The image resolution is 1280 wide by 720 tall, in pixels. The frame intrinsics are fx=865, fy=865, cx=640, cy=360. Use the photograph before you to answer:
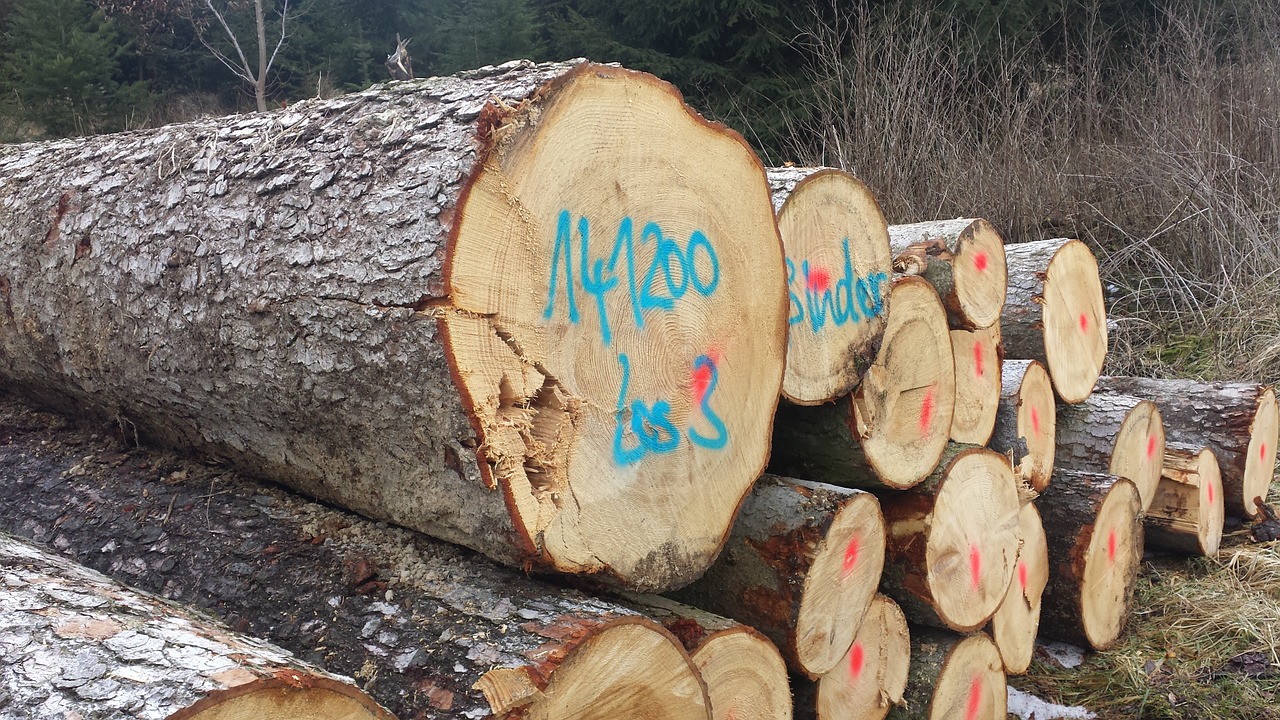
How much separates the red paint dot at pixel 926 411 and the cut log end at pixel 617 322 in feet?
2.31

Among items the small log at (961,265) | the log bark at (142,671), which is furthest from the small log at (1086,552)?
the log bark at (142,671)

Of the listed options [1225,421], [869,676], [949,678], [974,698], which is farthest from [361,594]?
[1225,421]

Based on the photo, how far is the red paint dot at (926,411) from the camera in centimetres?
223

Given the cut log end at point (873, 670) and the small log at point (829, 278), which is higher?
the small log at point (829, 278)

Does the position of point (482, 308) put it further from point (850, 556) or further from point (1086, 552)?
point (1086, 552)

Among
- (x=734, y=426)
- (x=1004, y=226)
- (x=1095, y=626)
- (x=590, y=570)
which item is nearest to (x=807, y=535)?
(x=734, y=426)

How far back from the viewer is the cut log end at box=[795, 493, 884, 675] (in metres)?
1.79

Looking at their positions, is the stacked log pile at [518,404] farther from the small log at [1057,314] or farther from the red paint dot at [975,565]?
the small log at [1057,314]

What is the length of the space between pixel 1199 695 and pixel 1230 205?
147 inches

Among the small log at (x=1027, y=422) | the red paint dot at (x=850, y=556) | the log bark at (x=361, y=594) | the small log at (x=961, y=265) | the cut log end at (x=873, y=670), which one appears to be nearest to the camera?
the log bark at (x=361, y=594)

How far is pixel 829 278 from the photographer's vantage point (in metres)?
1.99

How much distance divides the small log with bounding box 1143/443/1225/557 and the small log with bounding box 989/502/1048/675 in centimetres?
95

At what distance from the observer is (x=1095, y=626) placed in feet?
9.29

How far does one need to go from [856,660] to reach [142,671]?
1.59 metres
